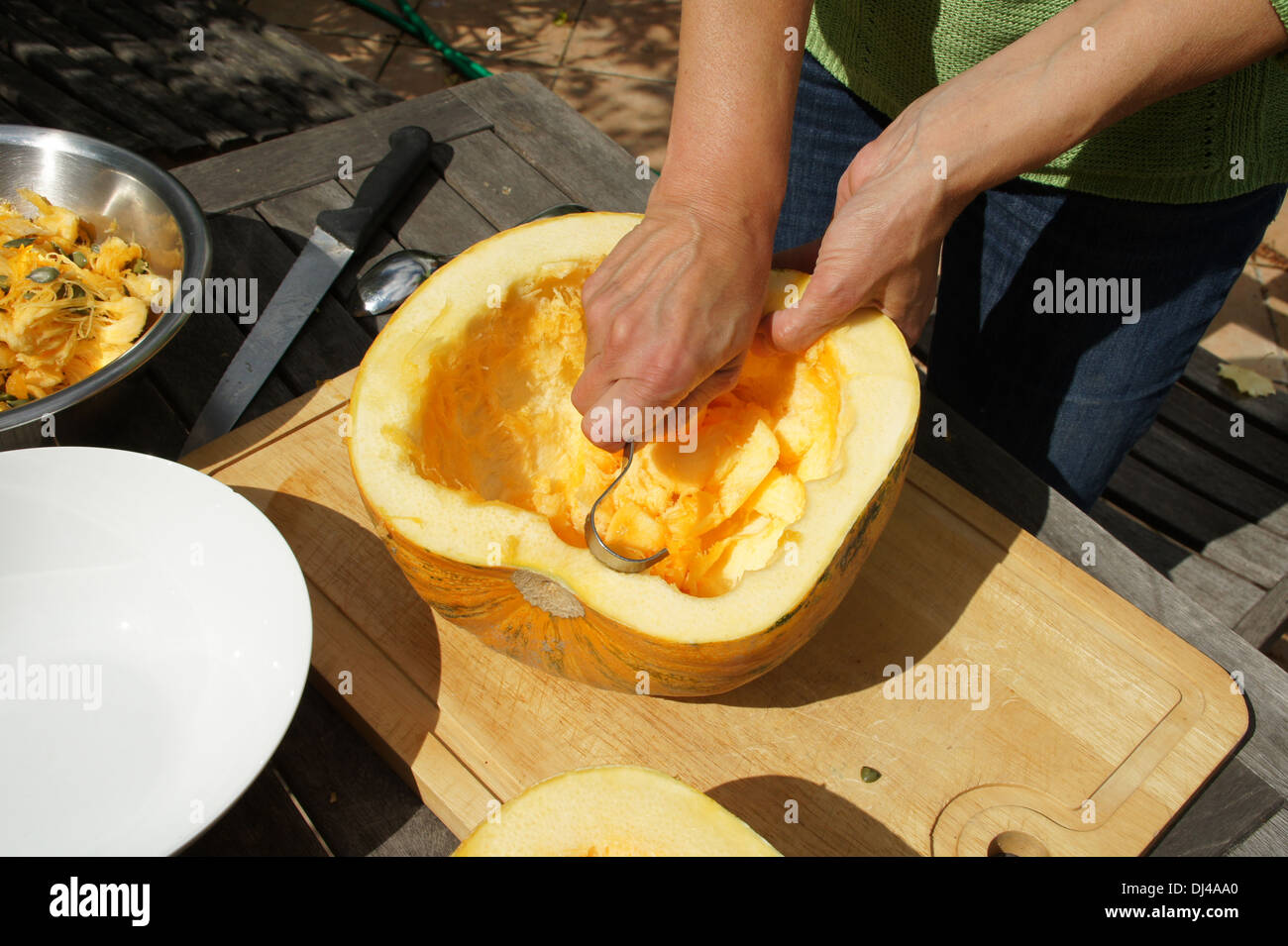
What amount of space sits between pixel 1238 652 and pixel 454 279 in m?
1.43

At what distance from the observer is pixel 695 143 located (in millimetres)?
1308

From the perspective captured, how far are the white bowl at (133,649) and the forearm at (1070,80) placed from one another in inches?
42.7

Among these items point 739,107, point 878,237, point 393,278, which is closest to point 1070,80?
point 878,237

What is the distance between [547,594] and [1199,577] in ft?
5.62

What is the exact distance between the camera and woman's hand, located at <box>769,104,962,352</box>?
1.26m

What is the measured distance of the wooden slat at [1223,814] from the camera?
1371 millimetres

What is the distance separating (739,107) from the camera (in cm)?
128

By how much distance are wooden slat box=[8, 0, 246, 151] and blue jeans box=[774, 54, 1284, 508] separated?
1.96m

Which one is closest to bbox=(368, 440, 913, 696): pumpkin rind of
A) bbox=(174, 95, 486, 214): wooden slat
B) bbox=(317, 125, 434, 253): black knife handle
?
bbox=(317, 125, 434, 253): black knife handle

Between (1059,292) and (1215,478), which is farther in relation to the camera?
(1215,478)

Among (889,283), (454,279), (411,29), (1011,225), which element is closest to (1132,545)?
(1011,225)

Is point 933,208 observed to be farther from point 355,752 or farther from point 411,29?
point 411,29

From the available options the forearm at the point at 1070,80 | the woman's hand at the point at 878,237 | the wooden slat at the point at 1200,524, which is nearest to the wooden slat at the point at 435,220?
the woman's hand at the point at 878,237

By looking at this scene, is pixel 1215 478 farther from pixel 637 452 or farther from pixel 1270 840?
pixel 637 452
